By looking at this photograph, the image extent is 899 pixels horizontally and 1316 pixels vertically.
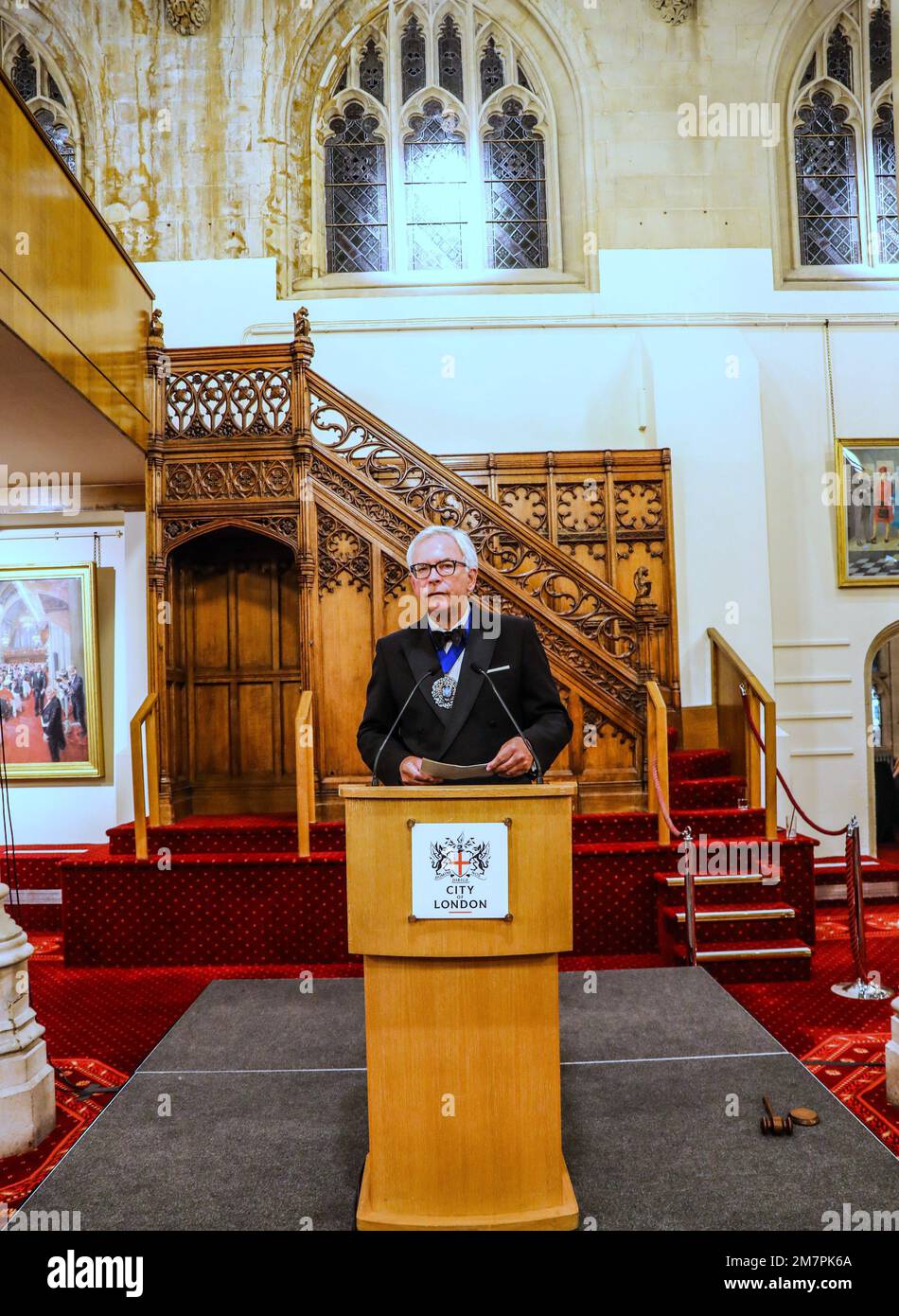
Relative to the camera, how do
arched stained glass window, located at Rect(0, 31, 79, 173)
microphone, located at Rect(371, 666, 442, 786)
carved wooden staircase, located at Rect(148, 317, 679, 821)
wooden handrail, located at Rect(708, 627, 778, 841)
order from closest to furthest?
microphone, located at Rect(371, 666, 442, 786)
wooden handrail, located at Rect(708, 627, 778, 841)
carved wooden staircase, located at Rect(148, 317, 679, 821)
arched stained glass window, located at Rect(0, 31, 79, 173)

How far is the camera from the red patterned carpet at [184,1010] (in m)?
3.49

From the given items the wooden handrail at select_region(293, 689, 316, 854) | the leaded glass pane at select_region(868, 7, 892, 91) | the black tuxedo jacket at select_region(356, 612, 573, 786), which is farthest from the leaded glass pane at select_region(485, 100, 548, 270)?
the black tuxedo jacket at select_region(356, 612, 573, 786)

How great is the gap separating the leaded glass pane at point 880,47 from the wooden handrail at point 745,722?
6.31 m

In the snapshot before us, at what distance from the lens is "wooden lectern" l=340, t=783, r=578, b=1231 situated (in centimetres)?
231

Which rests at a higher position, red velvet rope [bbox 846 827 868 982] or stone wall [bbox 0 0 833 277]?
stone wall [bbox 0 0 833 277]

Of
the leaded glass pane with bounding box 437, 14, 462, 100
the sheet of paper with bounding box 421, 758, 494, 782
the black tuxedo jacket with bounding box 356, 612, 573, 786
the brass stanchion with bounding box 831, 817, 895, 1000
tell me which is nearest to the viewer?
the sheet of paper with bounding box 421, 758, 494, 782

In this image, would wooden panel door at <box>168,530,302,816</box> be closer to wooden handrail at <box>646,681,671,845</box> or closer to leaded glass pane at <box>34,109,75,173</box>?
wooden handrail at <box>646,681,671,845</box>

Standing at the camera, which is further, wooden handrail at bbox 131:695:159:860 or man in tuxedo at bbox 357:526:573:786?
wooden handrail at bbox 131:695:159:860

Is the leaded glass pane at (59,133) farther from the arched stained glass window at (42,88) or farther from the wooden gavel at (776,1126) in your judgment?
the wooden gavel at (776,1126)

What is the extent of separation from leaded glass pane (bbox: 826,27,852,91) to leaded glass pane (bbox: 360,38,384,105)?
472 centimetres

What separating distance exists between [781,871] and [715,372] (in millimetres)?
5072

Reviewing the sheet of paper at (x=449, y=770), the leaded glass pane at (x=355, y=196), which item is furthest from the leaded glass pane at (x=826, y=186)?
the sheet of paper at (x=449, y=770)
